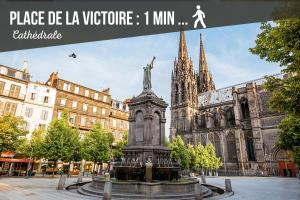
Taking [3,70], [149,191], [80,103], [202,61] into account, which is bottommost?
[149,191]

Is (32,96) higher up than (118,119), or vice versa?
(32,96)

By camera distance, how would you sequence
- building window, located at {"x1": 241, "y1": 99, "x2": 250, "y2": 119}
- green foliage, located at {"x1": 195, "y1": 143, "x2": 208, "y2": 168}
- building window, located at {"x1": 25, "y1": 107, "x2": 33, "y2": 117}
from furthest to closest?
building window, located at {"x1": 241, "y1": 99, "x2": 250, "y2": 119}, green foliage, located at {"x1": 195, "y1": 143, "x2": 208, "y2": 168}, building window, located at {"x1": 25, "y1": 107, "x2": 33, "y2": 117}

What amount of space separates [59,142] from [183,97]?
44152 millimetres

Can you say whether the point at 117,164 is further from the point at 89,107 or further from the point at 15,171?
the point at 89,107

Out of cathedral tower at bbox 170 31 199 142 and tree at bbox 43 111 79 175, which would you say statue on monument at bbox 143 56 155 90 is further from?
cathedral tower at bbox 170 31 199 142

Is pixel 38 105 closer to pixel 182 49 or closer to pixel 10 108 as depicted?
pixel 10 108

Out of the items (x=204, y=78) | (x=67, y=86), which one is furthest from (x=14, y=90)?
(x=204, y=78)

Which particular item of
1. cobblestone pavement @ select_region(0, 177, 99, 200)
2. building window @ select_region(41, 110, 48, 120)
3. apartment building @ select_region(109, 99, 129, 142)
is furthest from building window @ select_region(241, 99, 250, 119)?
cobblestone pavement @ select_region(0, 177, 99, 200)

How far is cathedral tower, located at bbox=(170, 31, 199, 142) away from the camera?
58.1 meters

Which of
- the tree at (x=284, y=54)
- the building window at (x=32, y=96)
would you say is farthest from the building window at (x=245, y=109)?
the building window at (x=32, y=96)

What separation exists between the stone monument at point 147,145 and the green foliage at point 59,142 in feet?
46.4

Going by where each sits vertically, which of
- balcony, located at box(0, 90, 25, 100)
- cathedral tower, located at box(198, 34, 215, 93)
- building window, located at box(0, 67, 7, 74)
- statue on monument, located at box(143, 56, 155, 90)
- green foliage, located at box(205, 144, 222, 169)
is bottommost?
green foliage, located at box(205, 144, 222, 169)

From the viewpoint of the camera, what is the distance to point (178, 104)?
6153 cm

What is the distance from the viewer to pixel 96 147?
88.4 ft
